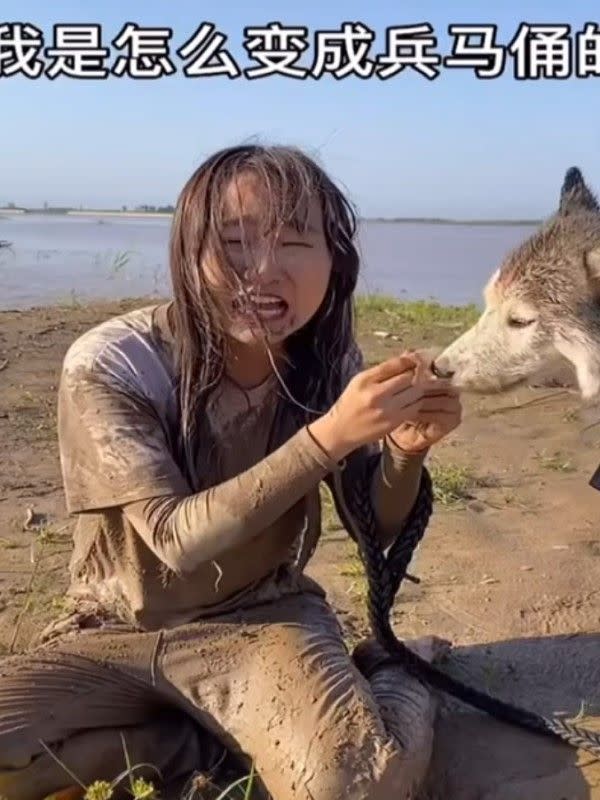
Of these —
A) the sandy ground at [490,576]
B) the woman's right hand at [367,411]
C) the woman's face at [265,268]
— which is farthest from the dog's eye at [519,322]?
the woman's right hand at [367,411]

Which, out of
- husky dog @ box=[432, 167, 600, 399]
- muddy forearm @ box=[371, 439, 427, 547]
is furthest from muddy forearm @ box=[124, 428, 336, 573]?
husky dog @ box=[432, 167, 600, 399]

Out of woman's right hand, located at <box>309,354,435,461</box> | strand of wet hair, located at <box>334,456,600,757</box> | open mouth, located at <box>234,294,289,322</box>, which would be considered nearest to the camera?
woman's right hand, located at <box>309,354,435,461</box>

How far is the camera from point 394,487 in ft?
9.07

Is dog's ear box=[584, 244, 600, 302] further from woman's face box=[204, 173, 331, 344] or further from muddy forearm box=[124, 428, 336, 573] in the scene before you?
muddy forearm box=[124, 428, 336, 573]

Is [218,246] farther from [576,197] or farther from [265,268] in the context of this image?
[576,197]

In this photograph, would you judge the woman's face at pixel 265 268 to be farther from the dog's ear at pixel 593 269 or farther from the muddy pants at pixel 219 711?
the dog's ear at pixel 593 269

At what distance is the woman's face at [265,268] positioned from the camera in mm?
2406

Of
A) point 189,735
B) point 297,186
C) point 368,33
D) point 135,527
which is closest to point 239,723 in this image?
point 189,735

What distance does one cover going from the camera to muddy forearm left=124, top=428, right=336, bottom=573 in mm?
2266

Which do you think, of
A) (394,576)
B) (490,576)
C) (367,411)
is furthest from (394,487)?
(490,576)

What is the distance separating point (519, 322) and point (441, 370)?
1.77 ft

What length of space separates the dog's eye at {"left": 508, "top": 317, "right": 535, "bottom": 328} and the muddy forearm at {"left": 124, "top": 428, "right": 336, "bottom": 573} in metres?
1.25

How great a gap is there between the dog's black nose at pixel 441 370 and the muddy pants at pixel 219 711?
757mm

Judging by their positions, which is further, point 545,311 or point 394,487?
point 545,311
